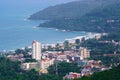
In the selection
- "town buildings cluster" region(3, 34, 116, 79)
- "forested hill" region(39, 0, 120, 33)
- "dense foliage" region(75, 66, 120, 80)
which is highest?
"forested hill" region(39, 0, 120, 33)

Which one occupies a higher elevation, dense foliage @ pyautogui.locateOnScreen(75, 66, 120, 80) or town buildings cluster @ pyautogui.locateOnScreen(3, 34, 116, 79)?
town buildings cluster @ pyautogui.locateOnScreen(3, 34, 116, 79)

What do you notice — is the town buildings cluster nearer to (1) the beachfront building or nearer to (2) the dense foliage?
(1) the beachfront building

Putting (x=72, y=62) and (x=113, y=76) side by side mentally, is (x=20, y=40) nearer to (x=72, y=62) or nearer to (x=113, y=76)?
(x=72, y=62)

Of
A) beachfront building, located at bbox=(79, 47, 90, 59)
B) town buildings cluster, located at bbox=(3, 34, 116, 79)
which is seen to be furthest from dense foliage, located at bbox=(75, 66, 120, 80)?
beachfront building, located at bbox=(79, 47, 90, 59)

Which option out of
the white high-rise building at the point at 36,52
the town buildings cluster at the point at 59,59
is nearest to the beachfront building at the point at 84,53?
the town buildings cluster at the point at 59,59

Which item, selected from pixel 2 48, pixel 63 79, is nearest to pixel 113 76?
pixel 63 79

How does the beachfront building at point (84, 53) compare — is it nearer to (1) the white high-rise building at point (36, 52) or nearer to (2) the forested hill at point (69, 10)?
(1) the white high-rise building at point (36, 52)

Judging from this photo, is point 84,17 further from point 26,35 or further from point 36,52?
point 36,52

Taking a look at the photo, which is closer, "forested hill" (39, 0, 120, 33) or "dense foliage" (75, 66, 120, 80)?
"dense foliage" (75, 66, 120, 80)

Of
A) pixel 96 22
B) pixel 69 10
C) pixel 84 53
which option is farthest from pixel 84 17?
pixel 84 53
